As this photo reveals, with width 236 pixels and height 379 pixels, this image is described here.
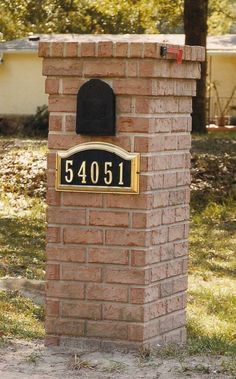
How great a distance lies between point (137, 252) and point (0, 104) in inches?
1068

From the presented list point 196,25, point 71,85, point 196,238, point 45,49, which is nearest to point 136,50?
point 71,85

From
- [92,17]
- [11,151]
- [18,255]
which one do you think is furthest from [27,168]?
[92,17]

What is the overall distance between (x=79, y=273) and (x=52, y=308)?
0.92ft

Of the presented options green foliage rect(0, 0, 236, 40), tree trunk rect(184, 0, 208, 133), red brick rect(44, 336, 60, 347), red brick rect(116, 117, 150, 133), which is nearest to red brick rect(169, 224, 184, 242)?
red brick rect(116, 117, 150, 133)

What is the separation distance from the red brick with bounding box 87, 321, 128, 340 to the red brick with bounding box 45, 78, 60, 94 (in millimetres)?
1313

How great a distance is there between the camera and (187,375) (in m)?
5.66

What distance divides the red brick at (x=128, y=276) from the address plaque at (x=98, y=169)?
0.44 meters

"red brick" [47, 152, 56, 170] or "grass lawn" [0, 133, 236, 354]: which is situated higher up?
"red brick" [47, 152, 56, 170]

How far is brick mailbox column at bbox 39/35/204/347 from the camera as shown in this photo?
5953 millimetres

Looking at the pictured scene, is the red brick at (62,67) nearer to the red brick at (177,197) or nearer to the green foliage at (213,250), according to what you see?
the red brick at (177,197)

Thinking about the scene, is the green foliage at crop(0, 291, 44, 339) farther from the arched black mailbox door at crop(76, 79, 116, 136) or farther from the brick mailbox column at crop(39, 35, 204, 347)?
the arched black mailbox door at crop(76, 79, 116, 136)

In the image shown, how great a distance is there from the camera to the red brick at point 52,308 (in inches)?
244

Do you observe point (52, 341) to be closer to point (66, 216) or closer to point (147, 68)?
point (66, 216)

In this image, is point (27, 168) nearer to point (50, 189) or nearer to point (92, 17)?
point (50, 189)
